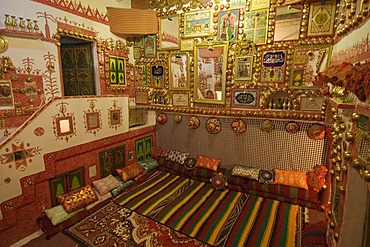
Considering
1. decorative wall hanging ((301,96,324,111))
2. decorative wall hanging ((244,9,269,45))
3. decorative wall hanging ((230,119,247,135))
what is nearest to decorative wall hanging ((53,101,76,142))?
decorative wall hanging ((230,119,247,135))

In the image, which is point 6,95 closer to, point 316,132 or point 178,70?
point 178,70

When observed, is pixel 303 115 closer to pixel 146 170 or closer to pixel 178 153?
pixel 178 153

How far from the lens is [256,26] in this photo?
3.32m

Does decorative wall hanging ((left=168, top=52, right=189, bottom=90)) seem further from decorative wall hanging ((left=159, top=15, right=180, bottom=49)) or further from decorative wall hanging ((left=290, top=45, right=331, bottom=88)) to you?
decorative wall hanging ((left=290, top=45, right=331, bottom=88))

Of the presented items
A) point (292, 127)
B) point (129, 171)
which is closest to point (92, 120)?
point (129, 171)

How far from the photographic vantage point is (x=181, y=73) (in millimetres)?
4082

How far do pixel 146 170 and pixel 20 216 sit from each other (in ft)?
6.79

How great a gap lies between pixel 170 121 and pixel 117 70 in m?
1.54

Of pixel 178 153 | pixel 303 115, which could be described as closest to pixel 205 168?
pixel 178 153

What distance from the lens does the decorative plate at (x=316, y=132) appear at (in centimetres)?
319

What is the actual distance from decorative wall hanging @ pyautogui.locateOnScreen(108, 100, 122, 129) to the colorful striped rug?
1.23m

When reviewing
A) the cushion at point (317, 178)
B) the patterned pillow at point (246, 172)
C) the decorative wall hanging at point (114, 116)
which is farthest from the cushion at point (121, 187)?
the cushion at point (317, 178)

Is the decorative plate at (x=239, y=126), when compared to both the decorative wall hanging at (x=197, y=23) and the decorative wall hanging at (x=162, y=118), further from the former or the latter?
the decorative wall hanging at (x=197, y=23)

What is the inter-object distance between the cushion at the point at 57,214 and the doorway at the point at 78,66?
2143mm
